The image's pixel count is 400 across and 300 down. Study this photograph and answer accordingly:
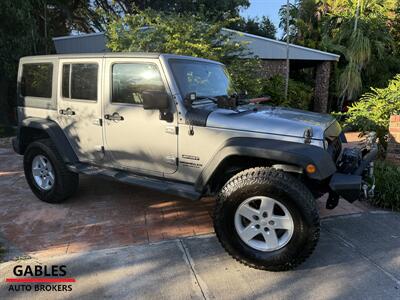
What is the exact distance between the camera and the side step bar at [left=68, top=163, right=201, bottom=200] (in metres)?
3.57

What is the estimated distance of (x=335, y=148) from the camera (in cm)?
364

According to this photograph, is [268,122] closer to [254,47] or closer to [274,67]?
[254,47]

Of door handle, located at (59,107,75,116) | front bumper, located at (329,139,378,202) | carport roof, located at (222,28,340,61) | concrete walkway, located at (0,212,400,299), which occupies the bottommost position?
concrete walkway, located at (0,212,400,299)

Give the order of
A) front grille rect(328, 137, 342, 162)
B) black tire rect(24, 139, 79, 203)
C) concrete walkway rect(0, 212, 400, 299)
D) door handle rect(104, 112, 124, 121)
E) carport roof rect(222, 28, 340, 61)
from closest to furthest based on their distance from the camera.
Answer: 1. concrete walkway rect(0, 212, 400, 299)
2. front grille rect(328, 137, 342, 162)
3. door handle rect(104, 112, 124, 121)
4. black tire rect(24, 139, 79, 203)
5. carport roof rect(222, 28, 340, 61)

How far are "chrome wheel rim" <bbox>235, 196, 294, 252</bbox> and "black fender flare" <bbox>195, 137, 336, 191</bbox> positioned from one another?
386 millimetres

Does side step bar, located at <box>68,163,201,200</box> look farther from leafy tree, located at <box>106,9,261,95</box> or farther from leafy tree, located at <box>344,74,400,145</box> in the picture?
leafy tree, located at <box>106,9,261,95</box>

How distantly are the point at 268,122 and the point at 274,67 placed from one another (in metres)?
11.5

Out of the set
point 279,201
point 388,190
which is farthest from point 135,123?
point 388,190

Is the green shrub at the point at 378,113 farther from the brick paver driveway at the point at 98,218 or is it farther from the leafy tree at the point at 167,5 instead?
the leafy tree at the point at 167,5

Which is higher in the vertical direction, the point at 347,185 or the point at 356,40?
the point at 356,40

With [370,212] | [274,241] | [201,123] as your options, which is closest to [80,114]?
[201,123]

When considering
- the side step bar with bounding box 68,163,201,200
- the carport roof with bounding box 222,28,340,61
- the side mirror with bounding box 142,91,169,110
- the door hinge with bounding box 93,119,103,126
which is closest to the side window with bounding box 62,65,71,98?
the door hinge with bounding box 93,119,103,126

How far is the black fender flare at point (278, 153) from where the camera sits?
2.90 m

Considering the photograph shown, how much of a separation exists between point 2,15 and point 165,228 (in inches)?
398
